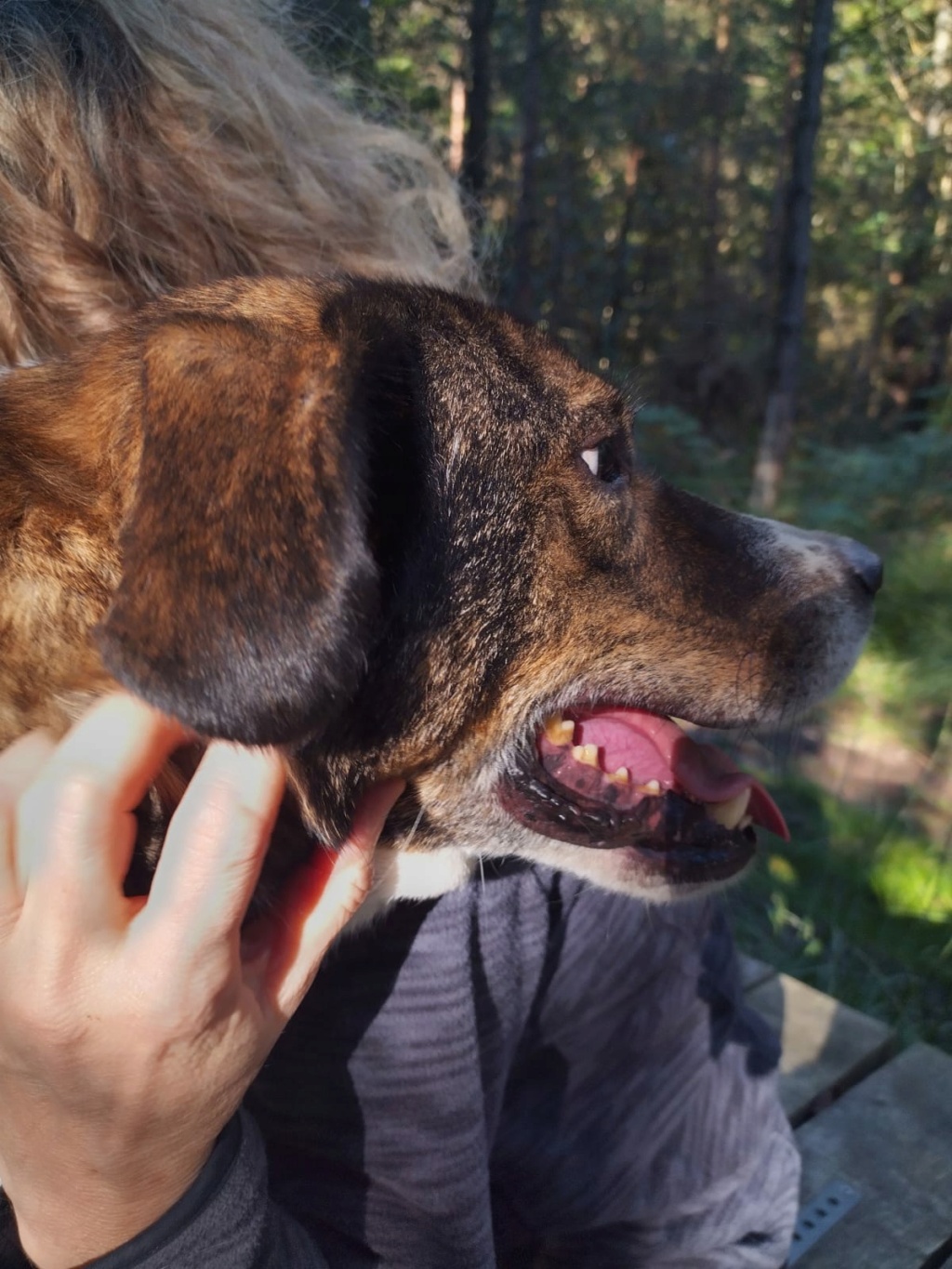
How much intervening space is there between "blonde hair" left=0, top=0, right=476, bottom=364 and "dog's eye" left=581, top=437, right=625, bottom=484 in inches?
25.5

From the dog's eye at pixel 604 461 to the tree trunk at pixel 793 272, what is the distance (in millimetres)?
7230

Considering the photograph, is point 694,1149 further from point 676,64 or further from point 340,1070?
point 676,64

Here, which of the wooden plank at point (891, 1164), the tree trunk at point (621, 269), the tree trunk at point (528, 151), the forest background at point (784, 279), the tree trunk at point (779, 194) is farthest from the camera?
the tree trunk at point (621, 269)

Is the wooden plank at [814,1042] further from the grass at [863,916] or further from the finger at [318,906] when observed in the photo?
the finger at [318,906]

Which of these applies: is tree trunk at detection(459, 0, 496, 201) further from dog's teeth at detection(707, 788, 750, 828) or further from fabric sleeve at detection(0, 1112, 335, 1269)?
fabric sleeve at detection(0, 1112, 335, 1269)

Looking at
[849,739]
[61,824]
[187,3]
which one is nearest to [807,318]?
[849,739]

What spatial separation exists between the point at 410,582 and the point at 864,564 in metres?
1.02

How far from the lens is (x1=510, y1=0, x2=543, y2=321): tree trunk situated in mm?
9438

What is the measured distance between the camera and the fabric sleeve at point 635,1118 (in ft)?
5.70

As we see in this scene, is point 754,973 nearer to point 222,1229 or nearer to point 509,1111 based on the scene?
point 509,1111

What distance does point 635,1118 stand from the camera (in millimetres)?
1789

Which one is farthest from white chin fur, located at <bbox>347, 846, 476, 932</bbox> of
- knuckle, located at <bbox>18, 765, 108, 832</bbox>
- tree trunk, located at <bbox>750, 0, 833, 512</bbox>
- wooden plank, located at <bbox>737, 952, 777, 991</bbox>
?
tree trunk, located at <bbox>750, 0, 833, 512</bbox>

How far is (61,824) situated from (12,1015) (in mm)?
215

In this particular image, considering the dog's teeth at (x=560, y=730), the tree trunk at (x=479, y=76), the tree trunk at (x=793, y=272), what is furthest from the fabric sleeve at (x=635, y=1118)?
the tree trunk at (x=479, y=76)
